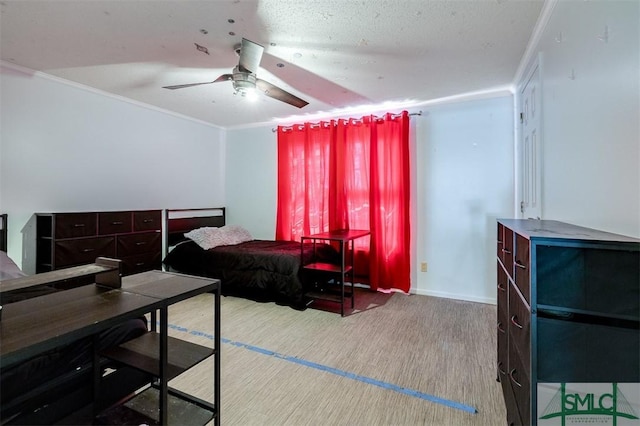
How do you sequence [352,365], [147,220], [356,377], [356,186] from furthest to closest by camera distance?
[356,186], [147,220], [352,365], [356,377]

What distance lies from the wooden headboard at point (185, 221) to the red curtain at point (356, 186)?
4.15 feet

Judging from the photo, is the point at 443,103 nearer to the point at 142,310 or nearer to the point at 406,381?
the point at 406,381

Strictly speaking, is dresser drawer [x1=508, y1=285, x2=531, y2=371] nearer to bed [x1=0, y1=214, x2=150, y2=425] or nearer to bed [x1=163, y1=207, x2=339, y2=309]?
bed [x1=0, y1=214, x2=150, y2=425]

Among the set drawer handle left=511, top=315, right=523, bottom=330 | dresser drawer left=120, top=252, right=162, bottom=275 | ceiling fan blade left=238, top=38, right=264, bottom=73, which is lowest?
dresser drawer left=120, top=252, right=162, bottom=275

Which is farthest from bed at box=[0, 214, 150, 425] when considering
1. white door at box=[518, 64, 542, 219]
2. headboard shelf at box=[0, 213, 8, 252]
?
white door at box=[518, 64, 542, 219]

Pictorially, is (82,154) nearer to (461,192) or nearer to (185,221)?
(185,221)

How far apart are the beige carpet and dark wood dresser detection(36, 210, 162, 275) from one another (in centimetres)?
85

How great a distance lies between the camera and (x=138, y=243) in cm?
344

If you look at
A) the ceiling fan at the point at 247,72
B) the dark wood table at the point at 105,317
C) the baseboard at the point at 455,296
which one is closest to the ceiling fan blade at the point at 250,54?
the ceiling fan at the point at 247,72

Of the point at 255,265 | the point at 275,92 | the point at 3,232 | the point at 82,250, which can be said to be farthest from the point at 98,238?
the point at 275,92

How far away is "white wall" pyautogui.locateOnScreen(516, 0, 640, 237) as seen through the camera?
1037mm

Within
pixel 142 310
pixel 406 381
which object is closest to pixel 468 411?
pixel 406 381

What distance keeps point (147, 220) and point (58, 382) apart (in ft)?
9.57

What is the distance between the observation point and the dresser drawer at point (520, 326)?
1041mm
